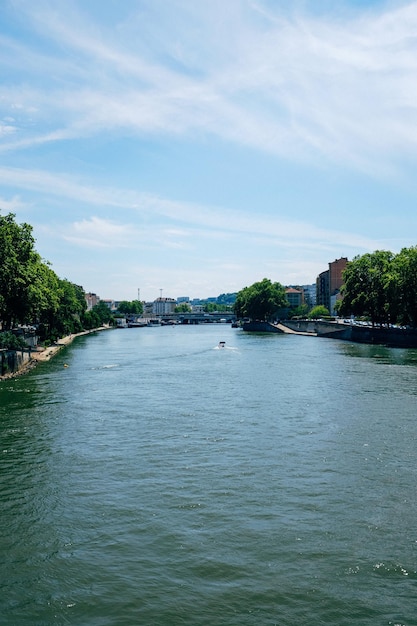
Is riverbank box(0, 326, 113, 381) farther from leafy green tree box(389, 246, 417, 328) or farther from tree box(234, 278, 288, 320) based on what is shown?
tree box(234, 278, 288, 320)

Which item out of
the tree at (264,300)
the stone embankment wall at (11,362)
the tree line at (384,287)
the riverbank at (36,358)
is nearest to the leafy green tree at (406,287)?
the tree line at (384,287)

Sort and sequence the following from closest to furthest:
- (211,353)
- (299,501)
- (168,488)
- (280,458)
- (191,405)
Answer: (299,501) < (168,488) < (280,458) < (191,405) < (211,353)

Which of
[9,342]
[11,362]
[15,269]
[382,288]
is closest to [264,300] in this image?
[382,288]

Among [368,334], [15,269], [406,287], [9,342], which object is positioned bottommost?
[368,334]

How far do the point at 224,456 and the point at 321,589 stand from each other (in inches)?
416

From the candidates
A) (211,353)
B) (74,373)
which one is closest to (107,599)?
(74,373)

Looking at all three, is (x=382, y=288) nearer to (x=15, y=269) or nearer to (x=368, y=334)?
(x=368, y=334)

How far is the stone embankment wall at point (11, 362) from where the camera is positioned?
51281 millimetres

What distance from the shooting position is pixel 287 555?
14359 mm

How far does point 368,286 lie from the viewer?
99125 millimetres

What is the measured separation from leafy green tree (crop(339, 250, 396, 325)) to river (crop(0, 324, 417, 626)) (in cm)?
6137

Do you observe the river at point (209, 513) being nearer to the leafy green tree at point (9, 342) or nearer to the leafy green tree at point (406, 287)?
the leafy green tree at point (9, 342)

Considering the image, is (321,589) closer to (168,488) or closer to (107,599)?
(107,599)

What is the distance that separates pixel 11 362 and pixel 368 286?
212 ft
